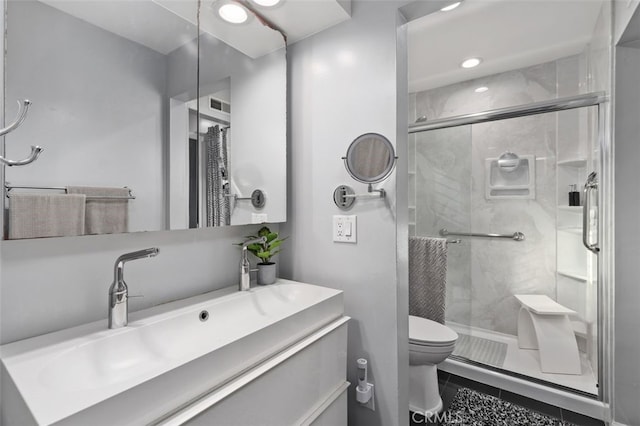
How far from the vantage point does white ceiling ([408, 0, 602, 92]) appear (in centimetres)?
174

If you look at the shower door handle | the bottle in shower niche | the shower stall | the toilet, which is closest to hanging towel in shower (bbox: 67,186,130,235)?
the toilet

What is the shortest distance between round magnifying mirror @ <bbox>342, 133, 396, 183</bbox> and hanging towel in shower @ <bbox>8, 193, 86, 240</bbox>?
3.11 ft

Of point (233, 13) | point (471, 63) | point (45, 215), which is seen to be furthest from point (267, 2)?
point (471, 63)

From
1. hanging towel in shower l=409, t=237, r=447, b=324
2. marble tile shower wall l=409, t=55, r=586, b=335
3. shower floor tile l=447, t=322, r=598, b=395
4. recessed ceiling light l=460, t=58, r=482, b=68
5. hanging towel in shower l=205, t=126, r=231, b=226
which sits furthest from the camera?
marble tile shower wall l=409, t=55, r=586, b=335

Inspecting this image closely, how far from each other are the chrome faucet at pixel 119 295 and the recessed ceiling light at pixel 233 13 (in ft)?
3.28

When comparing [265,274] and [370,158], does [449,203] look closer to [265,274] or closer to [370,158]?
[370,158]

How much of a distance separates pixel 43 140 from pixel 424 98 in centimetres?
301

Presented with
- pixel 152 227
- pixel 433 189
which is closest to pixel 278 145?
pixel 152 227

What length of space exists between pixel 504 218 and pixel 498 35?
1460 mm

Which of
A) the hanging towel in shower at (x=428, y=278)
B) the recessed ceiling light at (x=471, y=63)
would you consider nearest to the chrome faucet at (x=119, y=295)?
the hanging towel in shower at (x=428, y=278)

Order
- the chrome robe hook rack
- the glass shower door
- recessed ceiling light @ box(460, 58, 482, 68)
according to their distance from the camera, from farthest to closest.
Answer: the glass shower door → recessed ceiling light @ box(460, 58, 482, 68) → the chrome robe hook rack

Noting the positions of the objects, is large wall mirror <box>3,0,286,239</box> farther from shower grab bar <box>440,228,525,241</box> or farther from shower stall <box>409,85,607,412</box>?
shower grab bar <box>440,228,525,241</box>

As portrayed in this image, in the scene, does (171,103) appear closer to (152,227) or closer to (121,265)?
(152,227)

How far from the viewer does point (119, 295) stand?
92cm
